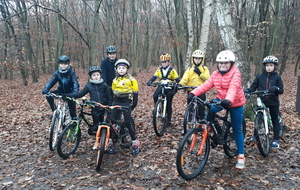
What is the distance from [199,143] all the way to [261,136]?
5.60 feet

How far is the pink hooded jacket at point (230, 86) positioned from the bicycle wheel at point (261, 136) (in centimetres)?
98

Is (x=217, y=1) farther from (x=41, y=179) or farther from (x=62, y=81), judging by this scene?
(x=41, y=179)

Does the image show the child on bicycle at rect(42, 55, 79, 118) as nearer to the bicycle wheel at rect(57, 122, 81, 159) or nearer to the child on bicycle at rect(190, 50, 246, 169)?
the bicycle wheel at rect(57, 122, 81, 159)

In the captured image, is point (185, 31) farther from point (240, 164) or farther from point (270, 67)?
point (240, 164)

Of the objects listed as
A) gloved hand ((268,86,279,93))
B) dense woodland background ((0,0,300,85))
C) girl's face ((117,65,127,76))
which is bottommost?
gloved hand ((268,86,279,93))

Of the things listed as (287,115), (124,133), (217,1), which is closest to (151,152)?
(124,133)

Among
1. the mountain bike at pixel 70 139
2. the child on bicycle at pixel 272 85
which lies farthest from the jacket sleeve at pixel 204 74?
the mountain bike at pixel 70 139

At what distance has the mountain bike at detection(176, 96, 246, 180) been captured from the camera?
3.64m

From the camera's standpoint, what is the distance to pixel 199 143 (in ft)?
12.6

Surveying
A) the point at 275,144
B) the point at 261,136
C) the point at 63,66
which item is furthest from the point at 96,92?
the point at 275,144

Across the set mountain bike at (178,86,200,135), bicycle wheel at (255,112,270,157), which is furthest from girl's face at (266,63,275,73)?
mountain bike at (178,86,200,135)

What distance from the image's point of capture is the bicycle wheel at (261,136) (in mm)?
4613

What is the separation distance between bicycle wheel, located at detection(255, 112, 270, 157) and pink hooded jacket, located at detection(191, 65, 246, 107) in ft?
3.22

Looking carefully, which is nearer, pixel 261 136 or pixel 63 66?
pixel 261 136
